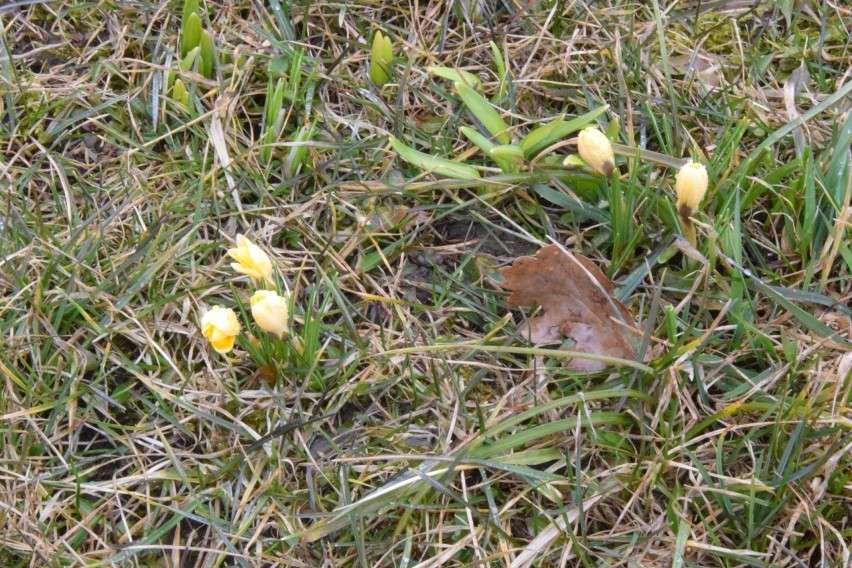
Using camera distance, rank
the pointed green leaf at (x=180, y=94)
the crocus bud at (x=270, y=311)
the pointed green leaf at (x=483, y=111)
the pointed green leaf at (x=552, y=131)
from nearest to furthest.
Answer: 1. the crocus bud at (x=270, y=311)
2. the pointed green leaf at (x=552, y=131)
3. the pointed green leaf at (x=483, y=111)
4. the pointed green leaf at (x=180, y=94)

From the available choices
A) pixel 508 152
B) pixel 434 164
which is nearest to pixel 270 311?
pixel 434 164

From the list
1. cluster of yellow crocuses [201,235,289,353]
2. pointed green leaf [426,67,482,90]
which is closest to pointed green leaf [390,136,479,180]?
pointed green leaf [426,67,482,90]

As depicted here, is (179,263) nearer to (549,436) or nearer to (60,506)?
(60,506)

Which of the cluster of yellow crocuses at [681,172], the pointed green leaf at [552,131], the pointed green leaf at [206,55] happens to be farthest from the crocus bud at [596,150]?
the pointed green leaf at [206,55]

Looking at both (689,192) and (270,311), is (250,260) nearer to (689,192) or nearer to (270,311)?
(270,311)

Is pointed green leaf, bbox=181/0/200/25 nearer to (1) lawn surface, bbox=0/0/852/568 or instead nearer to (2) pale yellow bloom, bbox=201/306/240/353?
(1) lawn surface, bbox=0/0/852/568

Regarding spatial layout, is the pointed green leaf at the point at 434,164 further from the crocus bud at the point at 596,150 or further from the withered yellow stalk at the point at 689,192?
the withered yellow stalk at the point at 689,192
